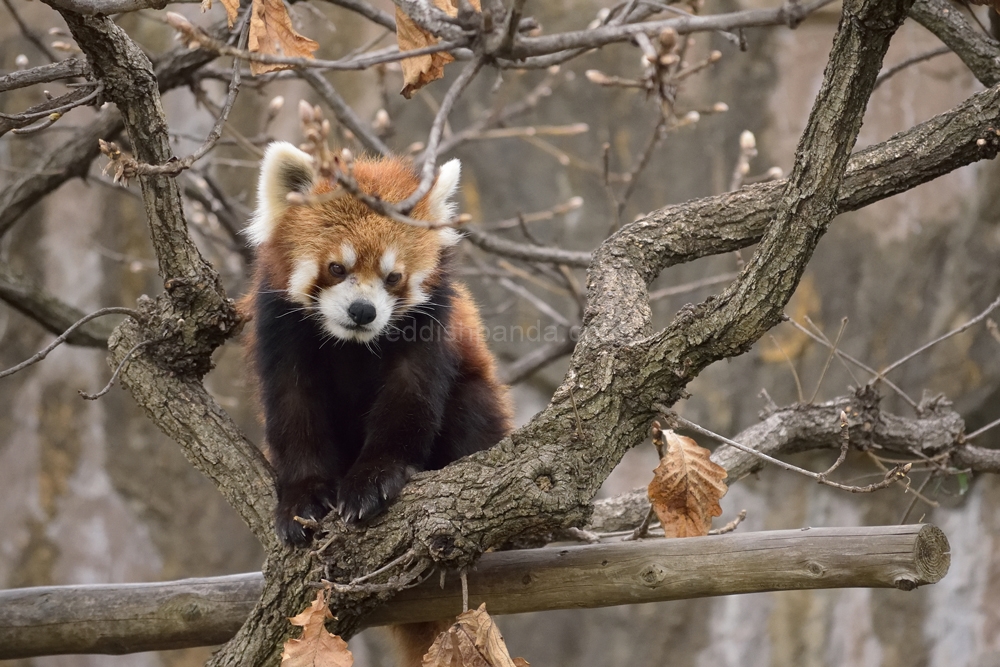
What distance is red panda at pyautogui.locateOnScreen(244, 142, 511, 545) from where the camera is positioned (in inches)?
122

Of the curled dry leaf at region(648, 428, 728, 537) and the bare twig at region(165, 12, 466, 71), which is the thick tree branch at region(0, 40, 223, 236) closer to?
the bare twig at region(165, 12, 466, 71)

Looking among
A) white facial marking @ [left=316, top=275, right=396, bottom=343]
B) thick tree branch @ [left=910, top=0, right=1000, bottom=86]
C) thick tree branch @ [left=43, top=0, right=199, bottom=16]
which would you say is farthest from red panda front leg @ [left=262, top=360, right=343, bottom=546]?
thick tree branch @ [left=910, top=0, right=1000, bottom=86]

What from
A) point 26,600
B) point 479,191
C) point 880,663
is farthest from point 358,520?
point 880,663

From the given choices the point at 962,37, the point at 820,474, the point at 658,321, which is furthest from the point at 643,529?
the point at 658,321

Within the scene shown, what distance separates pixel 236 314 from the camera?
3049 mm

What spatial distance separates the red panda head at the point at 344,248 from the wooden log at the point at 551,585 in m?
0.93

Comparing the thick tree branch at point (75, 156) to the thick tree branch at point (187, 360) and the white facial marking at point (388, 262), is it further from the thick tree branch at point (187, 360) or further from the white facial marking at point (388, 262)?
the white facial marking at point (388, 262)

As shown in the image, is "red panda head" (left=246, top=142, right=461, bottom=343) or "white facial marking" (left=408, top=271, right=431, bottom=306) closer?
"red panda head" (left=246, top=142, right=461, bottom=343)

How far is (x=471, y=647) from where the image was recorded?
2.41 metres

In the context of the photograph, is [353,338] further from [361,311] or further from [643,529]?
[643,529]

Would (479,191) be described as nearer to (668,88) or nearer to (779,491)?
(779,491)

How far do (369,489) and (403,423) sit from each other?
1.22ft

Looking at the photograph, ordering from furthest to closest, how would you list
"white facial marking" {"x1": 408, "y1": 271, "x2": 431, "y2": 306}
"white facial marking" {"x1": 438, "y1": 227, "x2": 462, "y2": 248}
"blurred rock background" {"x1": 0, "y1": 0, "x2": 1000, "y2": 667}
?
1. "blurred rock background" {"x1": 0, "y1": 0, "x2": 1000, "y2": 667}
2. "white facial marking" {"x1": 438, "y1": 227, "x2": 462, "y2": 248}
3. "white facial marking" {"x1": 408, "y1": 271, "x2": 431, "y2": 306}

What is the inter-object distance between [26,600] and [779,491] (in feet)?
15.3
